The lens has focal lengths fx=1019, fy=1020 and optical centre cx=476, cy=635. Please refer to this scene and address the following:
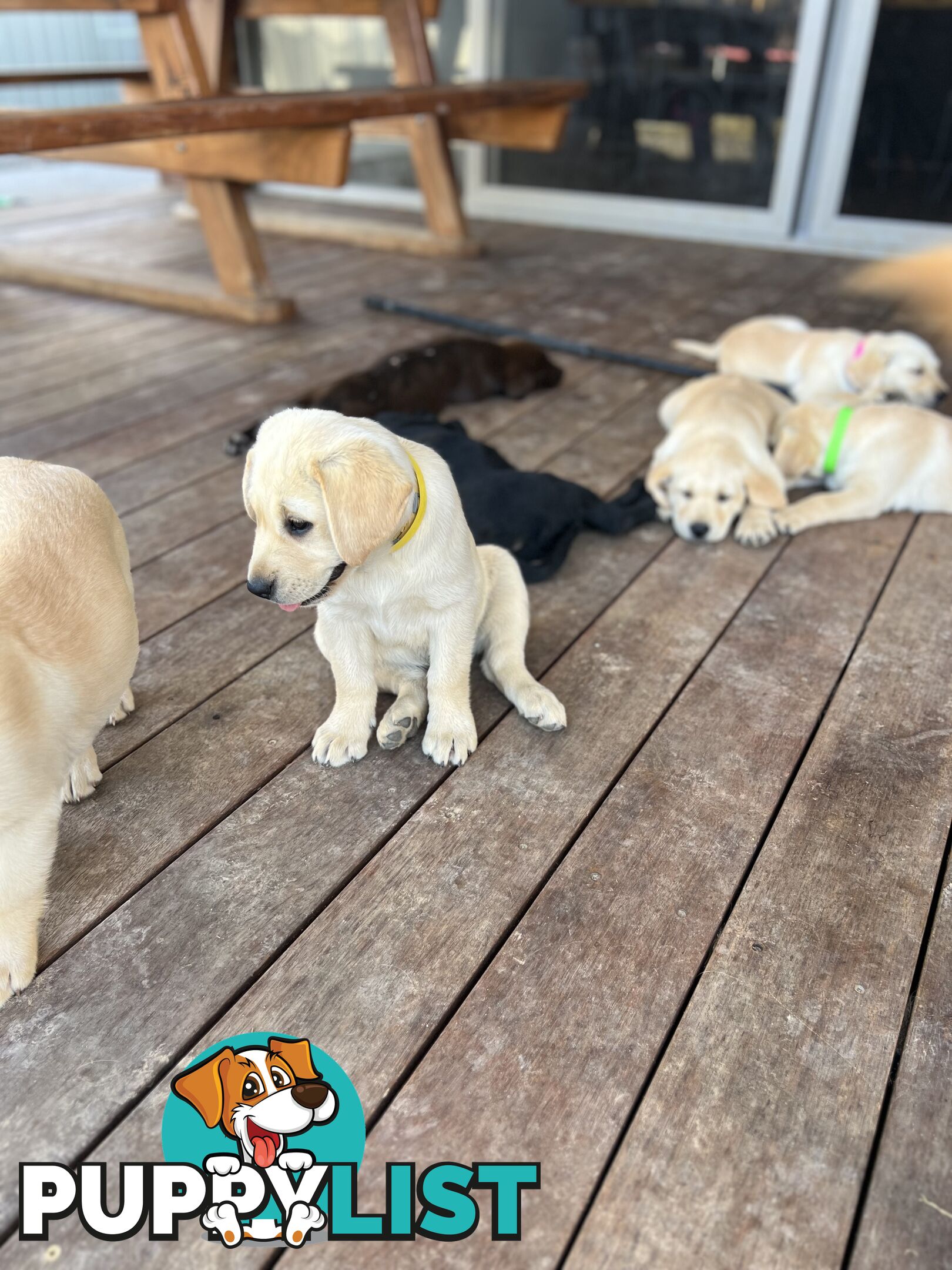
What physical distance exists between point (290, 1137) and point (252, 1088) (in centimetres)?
9

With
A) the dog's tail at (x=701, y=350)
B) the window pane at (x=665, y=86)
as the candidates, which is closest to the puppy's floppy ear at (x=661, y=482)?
the dog's tail at (x=701, y=350)

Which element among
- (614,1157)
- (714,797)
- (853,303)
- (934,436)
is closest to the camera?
(614,1157)

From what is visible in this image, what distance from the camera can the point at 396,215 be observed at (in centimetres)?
695

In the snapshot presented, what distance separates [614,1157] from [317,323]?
4.00 metres


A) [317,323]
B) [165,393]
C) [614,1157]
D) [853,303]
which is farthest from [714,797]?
[853,303]

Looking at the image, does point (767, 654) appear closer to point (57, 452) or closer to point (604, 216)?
point (57, 452)

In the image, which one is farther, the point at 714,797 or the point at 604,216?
the point at 604,216

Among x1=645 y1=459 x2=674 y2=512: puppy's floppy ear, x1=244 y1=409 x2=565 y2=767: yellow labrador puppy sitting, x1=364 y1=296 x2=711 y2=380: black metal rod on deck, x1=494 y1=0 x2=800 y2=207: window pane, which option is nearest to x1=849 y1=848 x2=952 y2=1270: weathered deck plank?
x1=244 y1=409 x2=565 y2=767: yellow labrador puppy sitting

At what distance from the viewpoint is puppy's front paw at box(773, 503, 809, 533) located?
2.91m

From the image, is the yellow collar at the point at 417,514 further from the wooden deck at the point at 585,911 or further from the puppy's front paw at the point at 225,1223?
the puppy's front paw at the point at 225,1223

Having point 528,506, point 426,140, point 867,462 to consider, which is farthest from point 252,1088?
point 426,140

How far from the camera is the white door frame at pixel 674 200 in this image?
5.82 m

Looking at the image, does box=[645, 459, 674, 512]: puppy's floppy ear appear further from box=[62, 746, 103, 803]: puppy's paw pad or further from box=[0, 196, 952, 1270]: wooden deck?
box=[62, 746, 103, 803]: puppy's paw pad

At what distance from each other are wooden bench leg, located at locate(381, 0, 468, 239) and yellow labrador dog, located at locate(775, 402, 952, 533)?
137 inches
